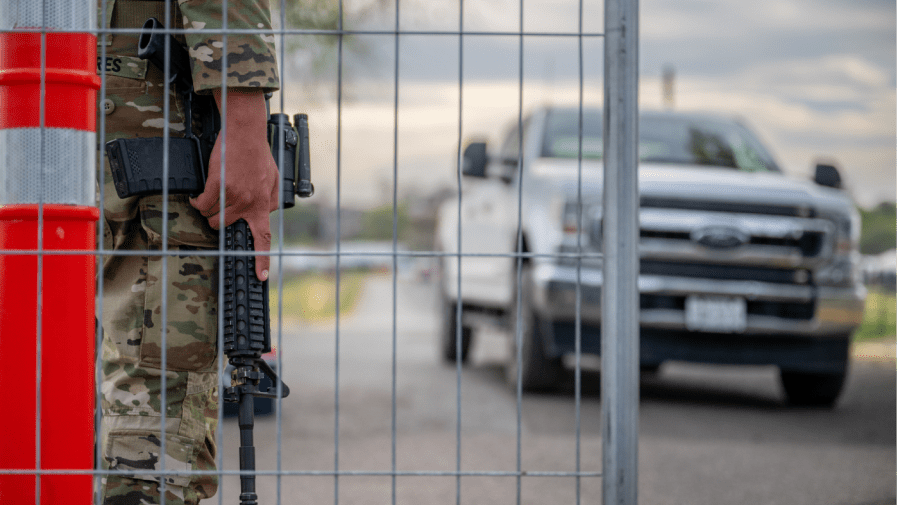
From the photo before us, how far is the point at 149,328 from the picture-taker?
206 cm

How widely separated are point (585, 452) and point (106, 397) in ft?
9.11

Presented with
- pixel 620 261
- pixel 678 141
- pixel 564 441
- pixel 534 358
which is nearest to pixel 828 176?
pixel 678 141

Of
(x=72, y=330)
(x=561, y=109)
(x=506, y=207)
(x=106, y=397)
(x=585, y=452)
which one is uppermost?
(x=561, y=109)

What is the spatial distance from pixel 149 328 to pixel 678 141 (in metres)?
4.75

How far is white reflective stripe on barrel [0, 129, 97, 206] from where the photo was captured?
6.36ft

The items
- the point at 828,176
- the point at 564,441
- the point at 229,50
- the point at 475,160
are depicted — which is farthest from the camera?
the point at 475,160

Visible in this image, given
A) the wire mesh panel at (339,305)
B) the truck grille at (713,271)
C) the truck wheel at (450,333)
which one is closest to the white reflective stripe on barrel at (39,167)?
the wire mesh panel at (339,305)

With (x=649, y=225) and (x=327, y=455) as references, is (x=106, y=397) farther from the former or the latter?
(x=649, y=225)

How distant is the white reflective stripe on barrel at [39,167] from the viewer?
1939 mm

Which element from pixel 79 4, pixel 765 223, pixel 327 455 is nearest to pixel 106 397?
pixel 79 4

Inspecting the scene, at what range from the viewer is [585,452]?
4.39 metres

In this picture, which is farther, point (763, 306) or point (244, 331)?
point (763, 306)

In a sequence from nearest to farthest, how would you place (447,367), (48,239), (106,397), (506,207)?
(48,239) → (106,397) → (506,207) → (447,367)

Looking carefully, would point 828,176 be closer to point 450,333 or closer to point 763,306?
point 763,306
